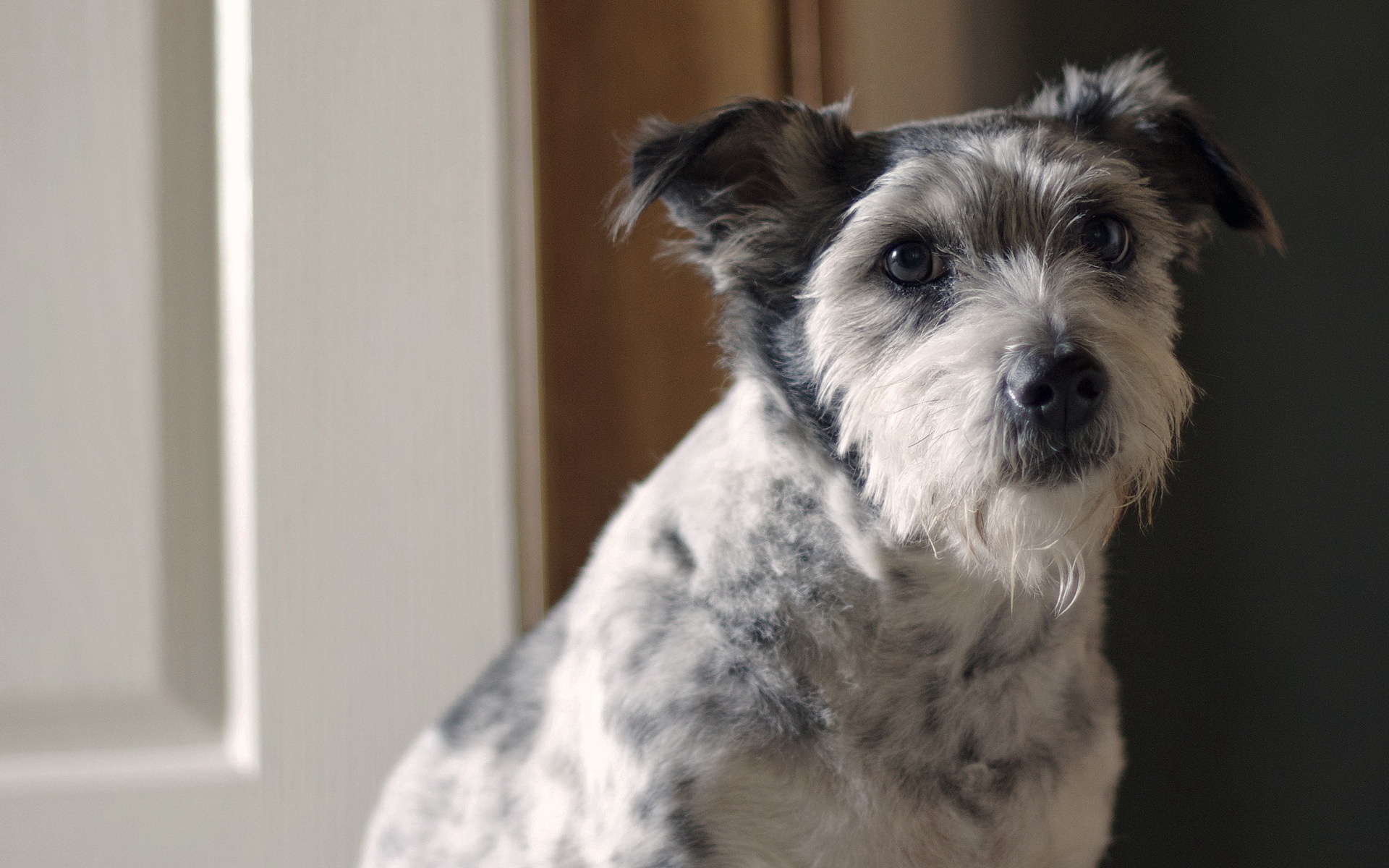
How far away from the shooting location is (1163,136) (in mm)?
1051

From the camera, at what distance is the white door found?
1.25 m

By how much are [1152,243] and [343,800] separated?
1.16 meters

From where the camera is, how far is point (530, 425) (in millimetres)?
1331

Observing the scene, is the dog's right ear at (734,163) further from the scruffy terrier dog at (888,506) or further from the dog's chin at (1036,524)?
the dog's chin at (1036,524)

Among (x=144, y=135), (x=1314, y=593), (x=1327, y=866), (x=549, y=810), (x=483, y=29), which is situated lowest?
(x=1327, y=866)

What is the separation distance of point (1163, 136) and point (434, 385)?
906mm

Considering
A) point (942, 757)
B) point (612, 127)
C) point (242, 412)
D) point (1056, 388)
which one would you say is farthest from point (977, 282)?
point (242, 412)

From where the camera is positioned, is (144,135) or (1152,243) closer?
(1152,243)

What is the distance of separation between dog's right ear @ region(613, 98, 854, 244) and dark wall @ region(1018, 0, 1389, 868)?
0.52m

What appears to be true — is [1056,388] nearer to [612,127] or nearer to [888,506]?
[888,506]

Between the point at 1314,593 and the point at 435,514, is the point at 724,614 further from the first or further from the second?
the point at 1314,593

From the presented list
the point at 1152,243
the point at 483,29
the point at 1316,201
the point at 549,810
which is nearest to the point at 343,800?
the point at 549,810

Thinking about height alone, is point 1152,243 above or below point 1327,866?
above

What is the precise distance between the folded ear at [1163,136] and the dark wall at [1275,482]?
10.9 inches
